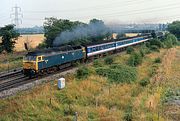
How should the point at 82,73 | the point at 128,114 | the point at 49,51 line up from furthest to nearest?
the point at 49,51 < the point at 82,73 < the point at 128,114

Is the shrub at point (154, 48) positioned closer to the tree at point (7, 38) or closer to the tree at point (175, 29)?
the tree at point (7, 38)

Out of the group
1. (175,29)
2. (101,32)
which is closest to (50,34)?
(101,32)

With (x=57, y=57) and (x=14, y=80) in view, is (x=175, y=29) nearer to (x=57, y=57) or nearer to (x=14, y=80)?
(x=57, y=57)

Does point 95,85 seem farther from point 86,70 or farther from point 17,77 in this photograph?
point 17,77

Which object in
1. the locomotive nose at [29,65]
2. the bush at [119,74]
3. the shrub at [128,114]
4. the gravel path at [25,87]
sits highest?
the locomotive nose at [29,65]

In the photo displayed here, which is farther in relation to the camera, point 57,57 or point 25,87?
point 57,57

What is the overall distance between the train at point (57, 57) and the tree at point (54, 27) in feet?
45.4

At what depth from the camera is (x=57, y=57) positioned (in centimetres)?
3512

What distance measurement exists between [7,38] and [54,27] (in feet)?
31.2

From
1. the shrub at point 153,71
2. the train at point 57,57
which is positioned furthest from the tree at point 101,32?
the shrub at point 153,71

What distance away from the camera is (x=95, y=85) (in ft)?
89.9

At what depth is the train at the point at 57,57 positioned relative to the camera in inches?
1253

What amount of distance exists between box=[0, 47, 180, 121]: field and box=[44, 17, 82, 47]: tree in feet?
110

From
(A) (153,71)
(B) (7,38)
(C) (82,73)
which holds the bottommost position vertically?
(A) (153,71)
